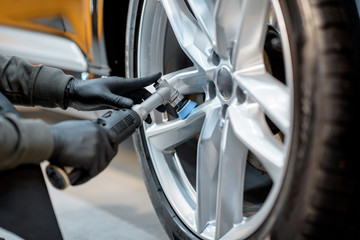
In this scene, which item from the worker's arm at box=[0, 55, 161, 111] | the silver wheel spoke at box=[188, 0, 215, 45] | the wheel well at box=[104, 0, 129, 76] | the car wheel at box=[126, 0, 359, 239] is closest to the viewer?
the car wheel at box=[126, 0, 359, 239]

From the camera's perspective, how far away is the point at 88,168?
3.43 ft

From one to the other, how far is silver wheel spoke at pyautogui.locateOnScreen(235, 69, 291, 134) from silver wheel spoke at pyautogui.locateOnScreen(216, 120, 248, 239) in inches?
4.9

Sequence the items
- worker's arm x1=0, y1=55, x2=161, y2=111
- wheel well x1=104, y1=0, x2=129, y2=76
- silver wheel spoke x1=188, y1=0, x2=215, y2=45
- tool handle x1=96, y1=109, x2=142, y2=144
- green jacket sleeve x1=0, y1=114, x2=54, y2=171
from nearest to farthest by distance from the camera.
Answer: green jacket sleeve x1=0, y1=114, x2=54, y2=171, tool handle x1=96, y1=109, x2=142, y2=144, silver wheel spoke x1=188, y1=0, x2=215, y2=45, worker's arm x1=0, y1=55, x2=161, y2=111, wheel well x1=104, y1=0, x2=129, y2=76

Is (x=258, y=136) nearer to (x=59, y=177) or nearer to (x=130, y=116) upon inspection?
(x=130, y=116)

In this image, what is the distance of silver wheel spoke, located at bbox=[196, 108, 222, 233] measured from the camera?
4.10 feet

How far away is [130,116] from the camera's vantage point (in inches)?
45.6

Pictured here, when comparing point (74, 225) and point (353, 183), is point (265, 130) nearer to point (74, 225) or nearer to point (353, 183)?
point (353, 183)

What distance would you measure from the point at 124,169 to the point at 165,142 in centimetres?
73

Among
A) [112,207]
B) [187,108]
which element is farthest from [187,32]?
[112,207]

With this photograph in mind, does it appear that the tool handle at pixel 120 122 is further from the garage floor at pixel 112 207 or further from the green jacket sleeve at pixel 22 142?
the garage floor at pixel 112 207

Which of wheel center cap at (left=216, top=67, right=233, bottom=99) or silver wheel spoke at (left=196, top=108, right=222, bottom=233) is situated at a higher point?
wheel center cap at (left=216, top=67, right=233, bottom=99)

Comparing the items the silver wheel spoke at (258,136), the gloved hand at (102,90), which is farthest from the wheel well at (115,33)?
the silver wheel spoke at (258,136)

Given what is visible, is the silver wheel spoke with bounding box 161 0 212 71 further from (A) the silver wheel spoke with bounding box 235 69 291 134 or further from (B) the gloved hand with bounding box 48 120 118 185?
(B) the gloved hand with bounding box 48 120 118 185

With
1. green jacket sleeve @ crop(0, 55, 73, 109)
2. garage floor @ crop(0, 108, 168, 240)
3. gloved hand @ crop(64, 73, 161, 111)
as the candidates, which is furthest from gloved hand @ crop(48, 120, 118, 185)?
garage floor @ crop(0, 108, 168, 240)
